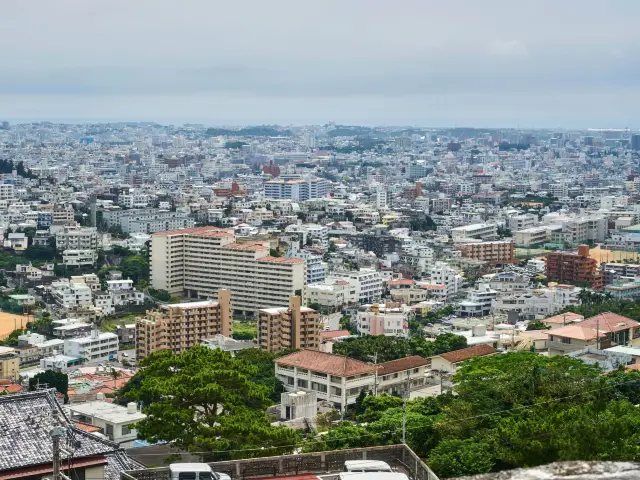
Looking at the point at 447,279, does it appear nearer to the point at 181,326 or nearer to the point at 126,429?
the point at 181,326

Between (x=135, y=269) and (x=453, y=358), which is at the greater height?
(x=453, y=358)

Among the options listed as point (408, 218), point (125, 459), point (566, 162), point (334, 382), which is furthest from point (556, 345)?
point (566, 162)

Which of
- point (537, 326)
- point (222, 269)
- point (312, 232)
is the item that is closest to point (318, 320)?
point (537, 326)

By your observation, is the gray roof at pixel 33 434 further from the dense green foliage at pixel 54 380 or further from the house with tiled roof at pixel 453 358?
the house with tiled roof at pixel 453 358

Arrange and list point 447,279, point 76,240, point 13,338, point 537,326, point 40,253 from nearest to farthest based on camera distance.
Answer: point 537,326 → point 13,338 → point 447,279 → point 40,253 → point 76,240

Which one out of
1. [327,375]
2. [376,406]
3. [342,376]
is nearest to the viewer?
[376,406]

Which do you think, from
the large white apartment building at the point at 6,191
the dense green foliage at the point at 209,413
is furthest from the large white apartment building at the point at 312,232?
the dense green foliage at the point at 209,413

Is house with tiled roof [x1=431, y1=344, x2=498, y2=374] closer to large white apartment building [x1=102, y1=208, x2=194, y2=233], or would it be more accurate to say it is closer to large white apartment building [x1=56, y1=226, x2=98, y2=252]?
large white apartment building [x1=56, y1=226, x2=98, y2=252]
